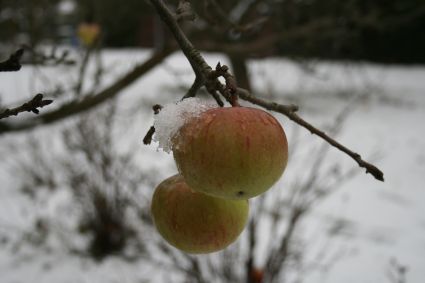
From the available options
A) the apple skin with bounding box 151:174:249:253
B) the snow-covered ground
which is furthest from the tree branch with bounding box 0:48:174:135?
the apple skin with bounding box 151:174:249:253

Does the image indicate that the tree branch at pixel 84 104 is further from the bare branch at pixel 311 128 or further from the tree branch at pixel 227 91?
the bare branch at pixel 311 128

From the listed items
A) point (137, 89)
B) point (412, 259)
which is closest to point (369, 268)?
point (412, 259)

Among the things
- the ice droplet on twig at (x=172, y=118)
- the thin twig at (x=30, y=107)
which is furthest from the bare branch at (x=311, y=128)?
the thin twig at (x=30, y=107)

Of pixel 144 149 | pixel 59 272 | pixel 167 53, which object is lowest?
pixel 144 149

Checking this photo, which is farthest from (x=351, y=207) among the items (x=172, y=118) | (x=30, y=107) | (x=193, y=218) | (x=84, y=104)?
(x=30, y=107)

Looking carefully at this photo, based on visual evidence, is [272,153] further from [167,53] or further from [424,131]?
[424,131]

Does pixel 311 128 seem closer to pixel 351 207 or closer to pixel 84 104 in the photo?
pixel 84 104

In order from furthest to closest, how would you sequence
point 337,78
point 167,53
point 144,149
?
point 337,78, point 144,149, point 167,53
